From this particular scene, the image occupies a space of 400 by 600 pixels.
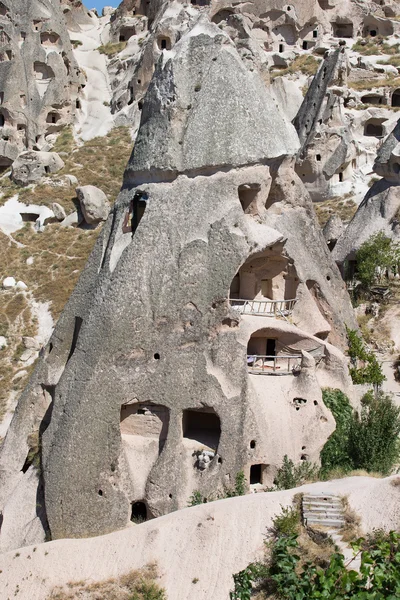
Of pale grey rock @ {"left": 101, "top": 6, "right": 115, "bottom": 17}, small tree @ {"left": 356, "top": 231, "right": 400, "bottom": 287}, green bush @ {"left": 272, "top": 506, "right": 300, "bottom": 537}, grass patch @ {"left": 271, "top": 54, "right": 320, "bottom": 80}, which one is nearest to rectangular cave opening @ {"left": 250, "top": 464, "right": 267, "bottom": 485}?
green bush @ {"left": 272, "top": 506, "right": 300, "bottom": 537}

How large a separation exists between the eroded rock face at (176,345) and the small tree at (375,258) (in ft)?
23.4

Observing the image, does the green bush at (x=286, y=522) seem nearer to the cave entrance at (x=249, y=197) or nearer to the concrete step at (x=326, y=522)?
the concrete step at (x=326, y=522)

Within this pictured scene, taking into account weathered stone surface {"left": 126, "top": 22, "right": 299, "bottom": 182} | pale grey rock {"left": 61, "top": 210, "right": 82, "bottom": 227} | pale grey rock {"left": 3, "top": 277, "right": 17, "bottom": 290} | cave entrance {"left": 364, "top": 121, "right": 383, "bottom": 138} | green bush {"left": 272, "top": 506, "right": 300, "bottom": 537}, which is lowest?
green bush {"left": 272, "top": 506, "right": 300, "bottom": 537}

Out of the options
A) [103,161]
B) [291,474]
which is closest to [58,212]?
[103,161]

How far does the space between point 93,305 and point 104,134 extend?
24528 millimetres

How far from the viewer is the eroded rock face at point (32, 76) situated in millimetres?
34188

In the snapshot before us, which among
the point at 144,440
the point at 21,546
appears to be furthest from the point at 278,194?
the point at 21,546

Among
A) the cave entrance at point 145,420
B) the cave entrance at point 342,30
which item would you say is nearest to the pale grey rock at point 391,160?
the cave entrance at point 145,420

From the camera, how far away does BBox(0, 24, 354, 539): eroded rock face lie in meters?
12.2

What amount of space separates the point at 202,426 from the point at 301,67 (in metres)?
31.3

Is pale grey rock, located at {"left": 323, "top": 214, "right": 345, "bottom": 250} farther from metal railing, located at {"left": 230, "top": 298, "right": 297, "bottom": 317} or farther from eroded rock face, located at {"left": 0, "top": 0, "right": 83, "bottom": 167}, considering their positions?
eroded rock face, located at {"left": 0, "top": 0, "right": 83, "bottom": 167}

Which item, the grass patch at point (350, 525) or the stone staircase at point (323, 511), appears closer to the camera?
the grass patch at point (350, 525)

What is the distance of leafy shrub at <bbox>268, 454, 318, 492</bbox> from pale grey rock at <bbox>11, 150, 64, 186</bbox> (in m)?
22.6

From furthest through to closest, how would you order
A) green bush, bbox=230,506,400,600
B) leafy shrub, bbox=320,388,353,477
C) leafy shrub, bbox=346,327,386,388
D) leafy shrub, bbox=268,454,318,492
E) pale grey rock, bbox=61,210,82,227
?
pale grey rock, bbox=61,210,82,227 < leafy shrub, bbox=346,327,386,388 < leafy shrub, bbox=320,388,353,477 < leafy shrub, bbox=268,454,318,492 < green bush, bbox=230,506,400,600
